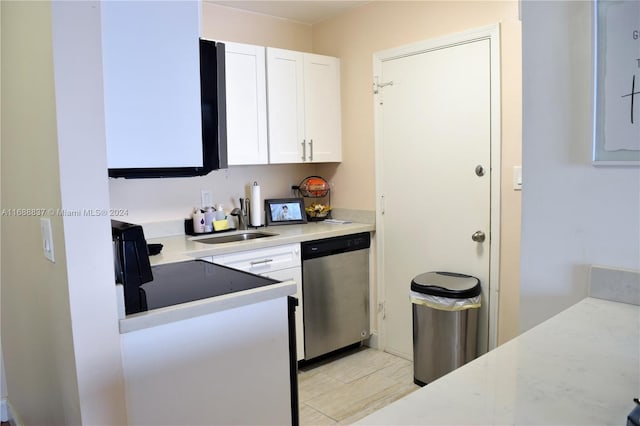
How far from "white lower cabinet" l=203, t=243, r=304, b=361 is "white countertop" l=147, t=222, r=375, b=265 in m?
0.04

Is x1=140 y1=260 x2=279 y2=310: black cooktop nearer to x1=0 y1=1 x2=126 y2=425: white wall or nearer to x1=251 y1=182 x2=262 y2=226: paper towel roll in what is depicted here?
x1=0 y1=1 x2=126 y2=425: white wall

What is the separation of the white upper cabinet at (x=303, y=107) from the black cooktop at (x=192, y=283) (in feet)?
4.75

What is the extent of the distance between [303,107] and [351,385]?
194 cm

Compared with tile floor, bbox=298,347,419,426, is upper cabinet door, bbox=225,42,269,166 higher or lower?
higher

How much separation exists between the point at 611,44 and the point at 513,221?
1.64m

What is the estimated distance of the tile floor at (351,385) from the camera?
109 inches

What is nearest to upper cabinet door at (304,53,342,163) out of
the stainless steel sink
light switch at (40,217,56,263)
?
the stainless steel sink

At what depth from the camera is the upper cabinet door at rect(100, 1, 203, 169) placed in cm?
151

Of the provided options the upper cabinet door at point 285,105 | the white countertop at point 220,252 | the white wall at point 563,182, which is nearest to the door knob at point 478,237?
the white countertop at point 220,252

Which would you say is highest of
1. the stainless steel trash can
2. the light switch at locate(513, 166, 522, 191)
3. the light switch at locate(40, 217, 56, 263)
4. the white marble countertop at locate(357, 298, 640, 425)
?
the light switch at locate(513, 166, 522, 191)

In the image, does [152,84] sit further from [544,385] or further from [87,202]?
[544,385]

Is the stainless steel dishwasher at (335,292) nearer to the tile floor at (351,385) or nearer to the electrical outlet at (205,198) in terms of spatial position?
the tile floor at (351,385)

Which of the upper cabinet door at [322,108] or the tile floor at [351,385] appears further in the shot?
the upper cabinet door at [322,108]

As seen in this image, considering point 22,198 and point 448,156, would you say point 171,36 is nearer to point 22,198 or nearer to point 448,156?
point 22,198
